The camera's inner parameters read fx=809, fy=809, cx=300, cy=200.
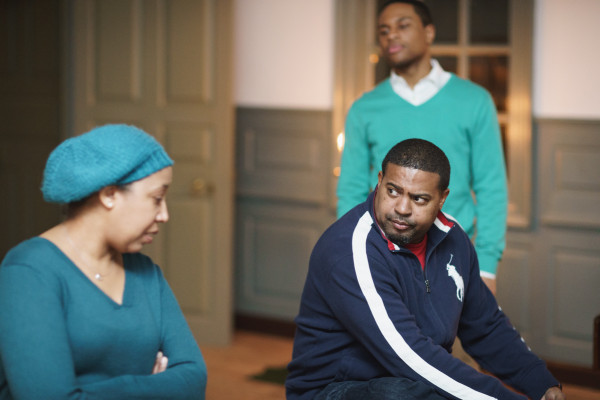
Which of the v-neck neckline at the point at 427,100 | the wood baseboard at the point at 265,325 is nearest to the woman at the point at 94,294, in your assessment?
the v-neck neckline at the point at 427,100

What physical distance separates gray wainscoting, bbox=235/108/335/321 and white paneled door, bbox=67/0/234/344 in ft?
1.33

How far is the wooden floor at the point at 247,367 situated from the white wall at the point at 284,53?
1341mm

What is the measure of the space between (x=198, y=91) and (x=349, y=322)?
Result: 2604 mm

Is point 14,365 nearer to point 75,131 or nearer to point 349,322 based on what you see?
point 349,322

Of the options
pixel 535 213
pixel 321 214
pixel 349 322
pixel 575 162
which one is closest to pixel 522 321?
pixel 535 213

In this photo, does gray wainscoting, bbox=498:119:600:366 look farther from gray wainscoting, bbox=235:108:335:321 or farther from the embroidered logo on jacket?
the embroidered logo on jacket

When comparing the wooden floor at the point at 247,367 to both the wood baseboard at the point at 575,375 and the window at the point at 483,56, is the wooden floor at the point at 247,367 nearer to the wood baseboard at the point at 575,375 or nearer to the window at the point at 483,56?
the wood baseboard at the point at 575,375

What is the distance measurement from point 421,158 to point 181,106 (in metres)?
2.59

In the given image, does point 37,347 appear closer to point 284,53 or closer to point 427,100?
point 427,100

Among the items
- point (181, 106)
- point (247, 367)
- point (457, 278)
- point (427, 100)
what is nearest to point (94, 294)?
point (457, 278)

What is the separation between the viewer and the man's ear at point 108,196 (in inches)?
65.8

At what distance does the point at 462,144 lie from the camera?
263cm

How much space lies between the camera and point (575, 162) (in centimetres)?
390

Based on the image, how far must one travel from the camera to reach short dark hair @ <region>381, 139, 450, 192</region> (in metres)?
1.94
